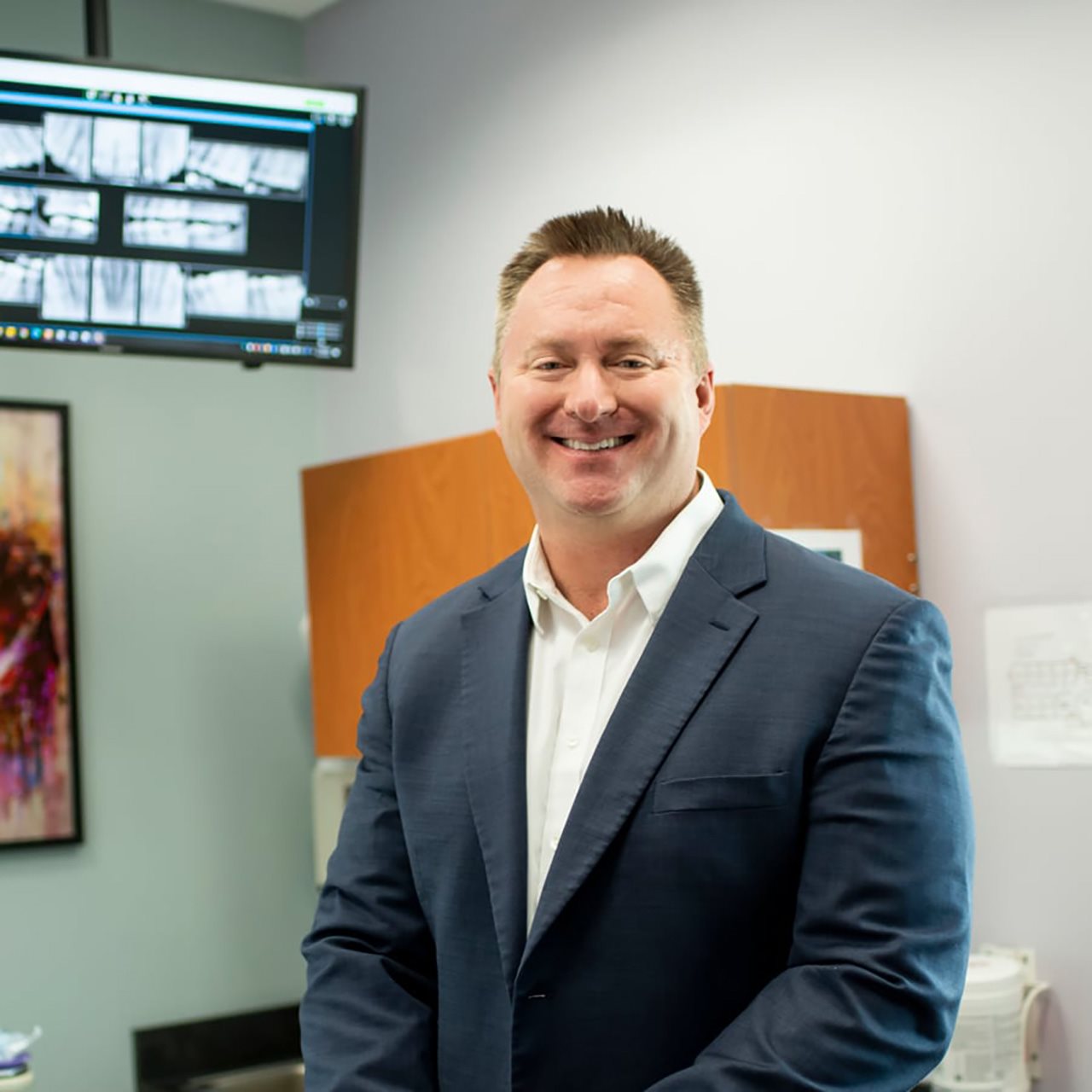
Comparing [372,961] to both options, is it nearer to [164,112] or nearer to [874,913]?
[874,913]

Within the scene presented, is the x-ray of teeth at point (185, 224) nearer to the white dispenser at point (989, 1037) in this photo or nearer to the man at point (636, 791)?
the man at point (636, 791)

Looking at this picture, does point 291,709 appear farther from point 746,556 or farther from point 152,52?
point 746,556

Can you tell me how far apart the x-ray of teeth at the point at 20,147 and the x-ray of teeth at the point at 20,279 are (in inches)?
6.4

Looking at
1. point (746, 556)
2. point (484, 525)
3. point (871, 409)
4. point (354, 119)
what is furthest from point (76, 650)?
point (746, 556)

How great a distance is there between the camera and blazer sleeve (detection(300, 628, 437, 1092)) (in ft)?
5.05

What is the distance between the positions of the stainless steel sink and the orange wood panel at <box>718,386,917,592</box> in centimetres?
192

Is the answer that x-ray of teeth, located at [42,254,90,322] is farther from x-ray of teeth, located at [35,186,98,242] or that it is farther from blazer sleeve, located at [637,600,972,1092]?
blazer sleeve, located at [637,600,972,1092]

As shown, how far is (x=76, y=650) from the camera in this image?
12.3 ft

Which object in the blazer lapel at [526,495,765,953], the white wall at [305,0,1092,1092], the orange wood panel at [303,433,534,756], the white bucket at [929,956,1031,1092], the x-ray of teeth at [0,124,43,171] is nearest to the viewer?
the blazer lapel at [526,495,765,953]

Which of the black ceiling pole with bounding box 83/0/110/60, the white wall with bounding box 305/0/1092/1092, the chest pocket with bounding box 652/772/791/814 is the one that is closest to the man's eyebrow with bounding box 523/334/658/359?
the chest pocket with bounding box 652/772/791/814

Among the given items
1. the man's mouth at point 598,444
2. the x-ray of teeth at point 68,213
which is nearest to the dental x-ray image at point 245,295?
the x-ray of teeth at point 68,213

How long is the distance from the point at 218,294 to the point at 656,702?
1796mm

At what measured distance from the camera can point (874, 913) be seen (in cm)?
133

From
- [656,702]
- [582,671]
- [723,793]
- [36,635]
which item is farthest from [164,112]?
[723,793]
